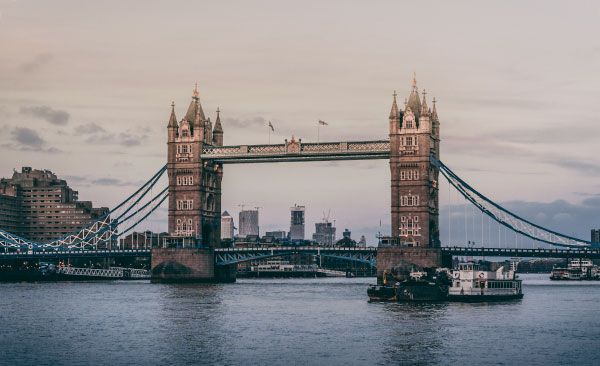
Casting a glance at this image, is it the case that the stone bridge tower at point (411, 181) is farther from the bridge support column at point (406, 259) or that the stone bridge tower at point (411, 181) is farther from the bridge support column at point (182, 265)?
the bridge support column at point (182, 265)

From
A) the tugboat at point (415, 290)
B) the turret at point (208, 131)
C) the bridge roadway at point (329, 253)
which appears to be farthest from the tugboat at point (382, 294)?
the turret at point (208, 131)

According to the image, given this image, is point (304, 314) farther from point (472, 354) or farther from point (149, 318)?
point (472, 354)

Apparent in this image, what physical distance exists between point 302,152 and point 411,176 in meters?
18.0

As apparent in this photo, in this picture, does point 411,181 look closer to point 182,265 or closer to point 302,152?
point 302,152

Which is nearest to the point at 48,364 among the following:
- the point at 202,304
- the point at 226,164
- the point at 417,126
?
the point at 202,304

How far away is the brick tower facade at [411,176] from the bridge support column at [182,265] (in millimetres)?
32046

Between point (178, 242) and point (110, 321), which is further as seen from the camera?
point (178, 242)

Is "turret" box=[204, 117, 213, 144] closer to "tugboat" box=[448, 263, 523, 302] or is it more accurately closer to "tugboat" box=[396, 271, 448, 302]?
"tugboat" box=[448, 263, 523, 302]

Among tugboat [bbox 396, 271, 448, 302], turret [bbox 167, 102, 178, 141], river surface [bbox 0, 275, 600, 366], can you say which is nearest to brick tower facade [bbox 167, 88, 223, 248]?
turret [bbox 167, 102, 178, 141]

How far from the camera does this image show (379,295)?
12450cm

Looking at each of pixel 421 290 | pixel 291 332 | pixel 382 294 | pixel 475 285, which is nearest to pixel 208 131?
pixel 382 294

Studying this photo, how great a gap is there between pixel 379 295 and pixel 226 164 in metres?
77.3

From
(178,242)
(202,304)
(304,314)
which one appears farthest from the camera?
(178,242)

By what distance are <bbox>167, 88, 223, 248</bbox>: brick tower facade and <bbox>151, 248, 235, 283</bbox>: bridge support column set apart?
9.68 ft
